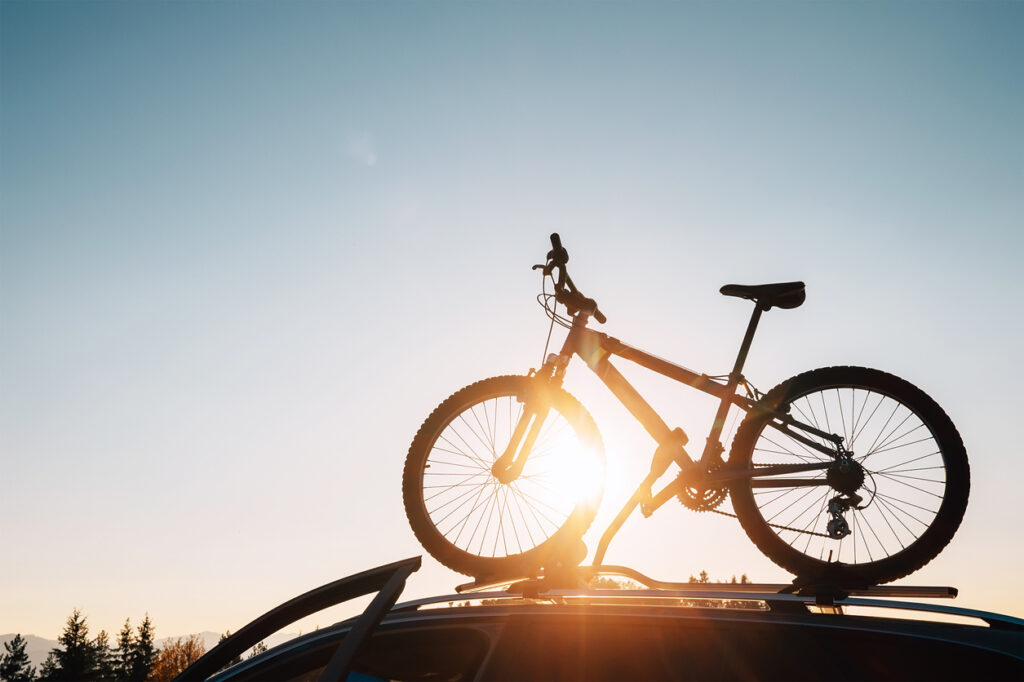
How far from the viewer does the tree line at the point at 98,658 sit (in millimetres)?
72938

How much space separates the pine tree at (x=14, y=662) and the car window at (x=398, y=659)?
99497 mm

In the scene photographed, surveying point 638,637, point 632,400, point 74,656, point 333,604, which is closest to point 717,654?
point 638,637

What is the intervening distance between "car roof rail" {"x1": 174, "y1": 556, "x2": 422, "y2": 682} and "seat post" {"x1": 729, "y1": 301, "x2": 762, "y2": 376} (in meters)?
2.94

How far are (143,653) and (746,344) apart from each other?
324 feet

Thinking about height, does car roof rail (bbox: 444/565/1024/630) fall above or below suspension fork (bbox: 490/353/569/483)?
below

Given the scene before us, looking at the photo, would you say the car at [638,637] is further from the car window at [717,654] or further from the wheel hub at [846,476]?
the wheel hub at [846,476]

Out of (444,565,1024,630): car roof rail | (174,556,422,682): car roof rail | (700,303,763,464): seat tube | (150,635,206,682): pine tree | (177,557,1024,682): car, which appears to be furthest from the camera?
(150,635,206,682): pine tree

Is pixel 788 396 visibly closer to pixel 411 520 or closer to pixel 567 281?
pixel 567 281

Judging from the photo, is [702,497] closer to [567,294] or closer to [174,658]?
[567,294]

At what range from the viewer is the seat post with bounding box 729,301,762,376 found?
4242 mm

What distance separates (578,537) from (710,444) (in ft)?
3.23

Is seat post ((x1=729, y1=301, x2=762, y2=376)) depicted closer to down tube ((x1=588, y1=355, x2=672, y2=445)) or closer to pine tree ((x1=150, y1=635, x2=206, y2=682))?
down tube ((x1=588, y1=355, x2=672, y2=445))

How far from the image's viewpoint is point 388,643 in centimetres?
257

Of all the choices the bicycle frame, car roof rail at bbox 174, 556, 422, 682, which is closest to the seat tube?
the bicycle frame
